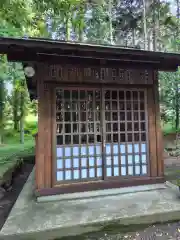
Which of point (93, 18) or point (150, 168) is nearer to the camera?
point (150, 168)

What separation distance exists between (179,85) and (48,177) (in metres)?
8.21

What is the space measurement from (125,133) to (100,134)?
527 millimetres

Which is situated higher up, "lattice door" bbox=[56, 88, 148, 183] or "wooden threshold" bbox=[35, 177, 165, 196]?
"lattice door" bbox=[56, 88, 148, 183]

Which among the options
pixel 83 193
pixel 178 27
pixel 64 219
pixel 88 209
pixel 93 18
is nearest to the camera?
pixel 64 219

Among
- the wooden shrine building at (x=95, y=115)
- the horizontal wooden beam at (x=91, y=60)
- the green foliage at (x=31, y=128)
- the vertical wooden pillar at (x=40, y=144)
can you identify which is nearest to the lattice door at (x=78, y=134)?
the wooden shrine building at (x=95, y=115)

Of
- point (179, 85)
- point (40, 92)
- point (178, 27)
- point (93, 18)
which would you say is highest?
point (93, 18)

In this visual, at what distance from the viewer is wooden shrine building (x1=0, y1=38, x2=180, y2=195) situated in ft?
11.7

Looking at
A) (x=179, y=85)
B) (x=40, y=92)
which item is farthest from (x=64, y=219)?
(x=179, y=85)

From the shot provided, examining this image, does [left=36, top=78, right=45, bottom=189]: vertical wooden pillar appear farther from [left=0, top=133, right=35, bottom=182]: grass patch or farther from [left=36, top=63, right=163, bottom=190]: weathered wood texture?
[left=0, top=133, right=35, bottom=182]: grass patch

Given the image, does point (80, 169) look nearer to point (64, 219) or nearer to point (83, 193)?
point (83, 193)

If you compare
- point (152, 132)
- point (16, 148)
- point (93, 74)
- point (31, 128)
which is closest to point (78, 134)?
point (93, 74)

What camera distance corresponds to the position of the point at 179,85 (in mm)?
9523

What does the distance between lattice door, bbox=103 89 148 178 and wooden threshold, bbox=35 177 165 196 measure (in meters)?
0.14

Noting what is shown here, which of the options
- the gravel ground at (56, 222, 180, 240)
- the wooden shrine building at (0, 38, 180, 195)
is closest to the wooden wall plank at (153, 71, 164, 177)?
the wooden shrine building at (0, 38, 180, 195)
